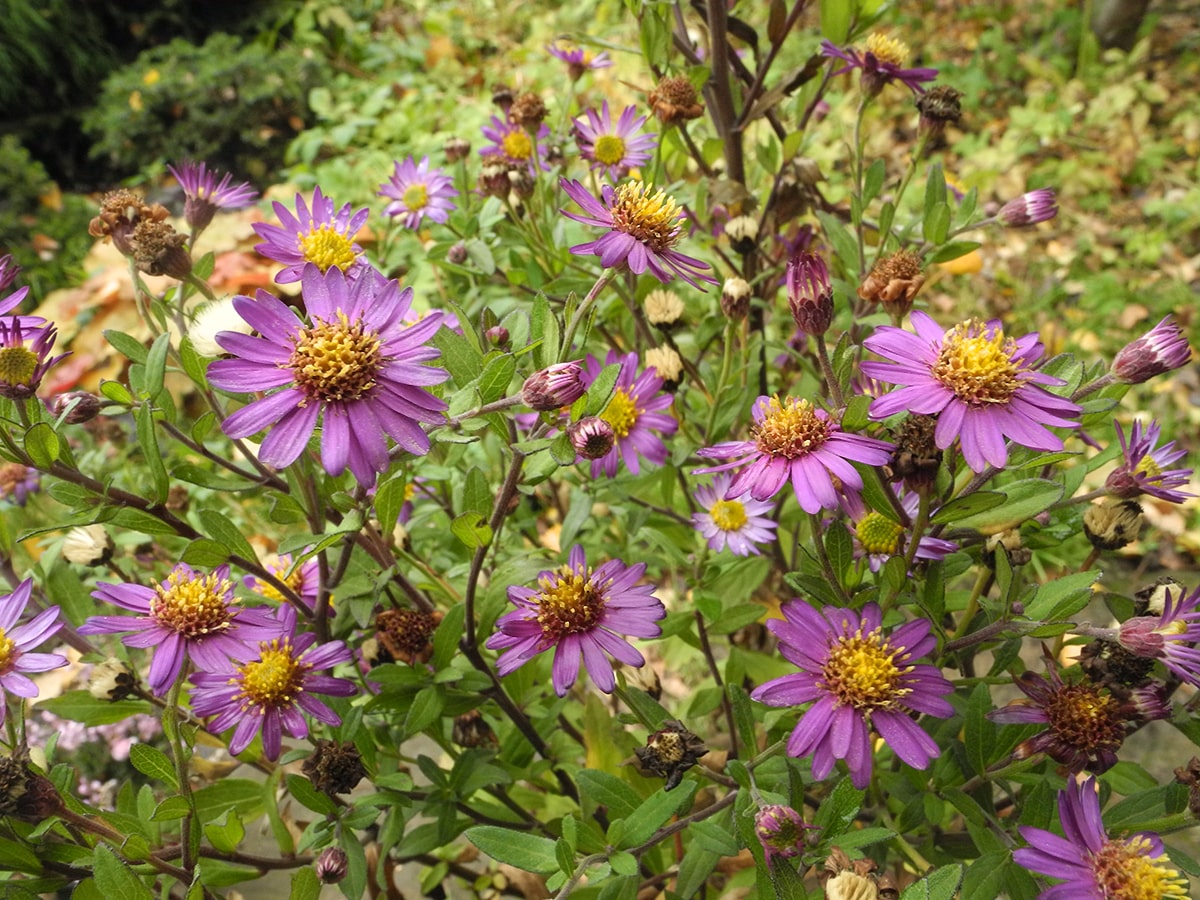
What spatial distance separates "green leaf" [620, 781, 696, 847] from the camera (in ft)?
3.07

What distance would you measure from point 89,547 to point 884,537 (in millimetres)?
963

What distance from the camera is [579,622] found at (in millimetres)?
988

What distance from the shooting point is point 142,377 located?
99 cm

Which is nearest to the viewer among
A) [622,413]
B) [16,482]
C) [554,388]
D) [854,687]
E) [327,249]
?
[554,388]

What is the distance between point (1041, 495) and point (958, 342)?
0.57ft

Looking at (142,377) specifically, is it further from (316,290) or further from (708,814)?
(708,814)

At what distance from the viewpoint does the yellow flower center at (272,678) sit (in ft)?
3.25

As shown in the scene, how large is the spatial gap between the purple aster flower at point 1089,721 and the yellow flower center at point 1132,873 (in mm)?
77

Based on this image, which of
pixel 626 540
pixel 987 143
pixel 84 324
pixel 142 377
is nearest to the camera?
pixel 142 377

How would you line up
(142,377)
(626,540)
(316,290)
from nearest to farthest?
1. (316,290)
2. (142,377)
3. (626,540)

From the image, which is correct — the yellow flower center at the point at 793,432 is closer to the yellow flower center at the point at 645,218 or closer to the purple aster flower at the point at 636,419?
the yellow flower center at the point at 645,218

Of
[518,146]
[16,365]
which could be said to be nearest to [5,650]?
[16,365]

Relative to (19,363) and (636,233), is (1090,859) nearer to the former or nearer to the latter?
(636,233)

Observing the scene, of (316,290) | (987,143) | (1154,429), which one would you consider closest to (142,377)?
(316,290)
